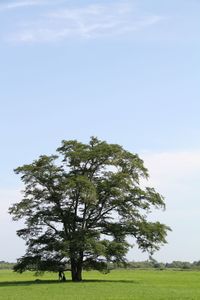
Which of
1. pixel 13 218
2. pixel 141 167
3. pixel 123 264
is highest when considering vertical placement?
pixel 141 167

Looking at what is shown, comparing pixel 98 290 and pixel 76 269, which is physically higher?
pixel 76 269

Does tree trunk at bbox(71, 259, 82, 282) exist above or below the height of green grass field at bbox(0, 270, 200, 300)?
above

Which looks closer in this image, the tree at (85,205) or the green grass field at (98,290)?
the green grass field at (98,290)

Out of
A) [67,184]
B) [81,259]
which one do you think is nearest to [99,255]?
[81,259]

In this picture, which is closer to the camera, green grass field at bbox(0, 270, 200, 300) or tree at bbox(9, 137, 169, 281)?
green grass field at bbox(0, 270, 200, 300)

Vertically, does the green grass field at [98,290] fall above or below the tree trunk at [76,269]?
below

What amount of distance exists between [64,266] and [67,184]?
28.1ft

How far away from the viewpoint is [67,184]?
187ft

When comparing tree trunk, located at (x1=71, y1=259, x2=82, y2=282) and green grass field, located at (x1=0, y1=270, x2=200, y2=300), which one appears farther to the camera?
tree trunk, located at (x1=71, y1=259, x2=82, y2=282)

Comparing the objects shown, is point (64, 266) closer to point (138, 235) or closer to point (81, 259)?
point (81, 259)

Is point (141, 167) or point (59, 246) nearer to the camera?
point (59, 246)

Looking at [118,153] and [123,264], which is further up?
[118,153]

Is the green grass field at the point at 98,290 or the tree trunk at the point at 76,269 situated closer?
the green grass field at the point at 98,290

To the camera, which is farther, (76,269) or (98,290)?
(76,269)
